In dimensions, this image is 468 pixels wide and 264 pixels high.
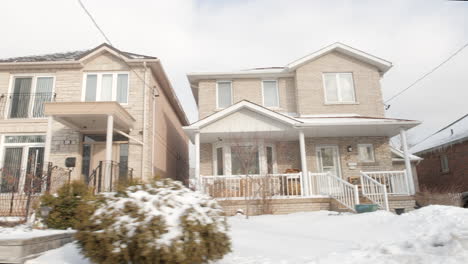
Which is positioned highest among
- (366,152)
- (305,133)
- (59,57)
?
(59,57)

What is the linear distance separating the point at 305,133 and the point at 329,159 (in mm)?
1701

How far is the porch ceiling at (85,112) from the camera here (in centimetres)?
981

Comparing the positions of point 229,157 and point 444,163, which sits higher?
point 229,157

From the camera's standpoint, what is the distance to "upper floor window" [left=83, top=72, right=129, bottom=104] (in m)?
12.1

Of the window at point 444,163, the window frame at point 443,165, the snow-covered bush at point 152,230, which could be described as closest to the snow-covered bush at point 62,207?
the snow-covered bush at point 152,230

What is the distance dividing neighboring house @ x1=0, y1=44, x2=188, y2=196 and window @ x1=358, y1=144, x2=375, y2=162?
834 cm

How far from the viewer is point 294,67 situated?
1367 centimetres

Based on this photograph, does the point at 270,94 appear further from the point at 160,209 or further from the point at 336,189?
the point at 160,209

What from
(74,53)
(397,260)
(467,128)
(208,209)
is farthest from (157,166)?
(467,128)

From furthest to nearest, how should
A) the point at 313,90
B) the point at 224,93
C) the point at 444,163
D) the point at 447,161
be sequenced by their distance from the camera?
the point at 444,163 < the point at 447,161 < the point at 224,93 < the point at 313,90

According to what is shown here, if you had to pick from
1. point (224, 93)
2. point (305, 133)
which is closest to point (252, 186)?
point (305, 133)

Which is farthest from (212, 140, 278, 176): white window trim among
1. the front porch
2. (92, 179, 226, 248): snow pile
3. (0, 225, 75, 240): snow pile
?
(92, 179, 226, 248): snow pile

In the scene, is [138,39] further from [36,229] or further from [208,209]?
[208,209]

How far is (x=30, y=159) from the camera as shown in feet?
37.6
